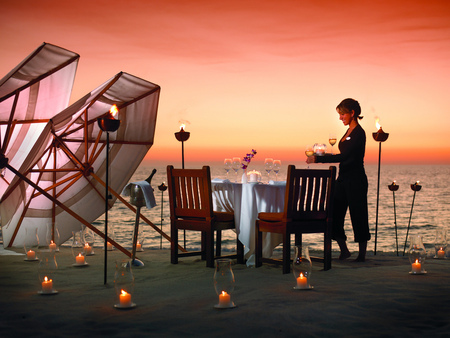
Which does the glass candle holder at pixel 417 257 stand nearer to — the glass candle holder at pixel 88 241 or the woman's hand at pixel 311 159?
the woman's hand at pixel 311 159

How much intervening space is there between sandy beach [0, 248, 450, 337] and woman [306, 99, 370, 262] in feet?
1.55

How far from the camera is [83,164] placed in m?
6.98

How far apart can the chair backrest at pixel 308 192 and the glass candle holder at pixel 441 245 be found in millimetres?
1637

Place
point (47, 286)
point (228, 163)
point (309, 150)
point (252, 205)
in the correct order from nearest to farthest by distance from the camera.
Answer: point (47, 286), point (252, 205), point (309, 150), point (228, 163)

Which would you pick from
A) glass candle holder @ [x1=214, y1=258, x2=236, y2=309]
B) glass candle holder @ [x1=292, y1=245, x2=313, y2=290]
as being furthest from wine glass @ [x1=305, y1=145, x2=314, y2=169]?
glass candle holder @ [x1=214, y1=258, x2=236, y2=309]

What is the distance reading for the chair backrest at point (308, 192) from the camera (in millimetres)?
5422

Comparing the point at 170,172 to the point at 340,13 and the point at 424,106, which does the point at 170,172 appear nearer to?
the point at 340,13

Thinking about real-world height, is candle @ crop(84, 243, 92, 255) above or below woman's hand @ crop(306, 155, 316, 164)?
below

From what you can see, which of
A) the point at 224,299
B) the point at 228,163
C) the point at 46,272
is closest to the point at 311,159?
the point at 228,163

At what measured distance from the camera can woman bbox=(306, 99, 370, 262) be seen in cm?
601

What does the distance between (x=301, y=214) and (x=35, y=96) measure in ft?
10.7

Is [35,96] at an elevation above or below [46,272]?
above

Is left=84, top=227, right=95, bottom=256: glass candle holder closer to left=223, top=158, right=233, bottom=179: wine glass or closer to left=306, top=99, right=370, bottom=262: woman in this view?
left=223, top=158, right=233, bottom=179: wine glass

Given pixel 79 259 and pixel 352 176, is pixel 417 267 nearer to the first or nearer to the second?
pixel 352 176
